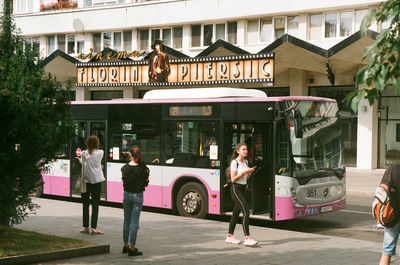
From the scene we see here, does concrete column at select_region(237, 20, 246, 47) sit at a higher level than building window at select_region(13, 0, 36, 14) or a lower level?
lower

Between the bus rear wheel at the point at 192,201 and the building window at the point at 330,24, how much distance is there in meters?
17.6

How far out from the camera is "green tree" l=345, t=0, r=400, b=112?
4590 millimetres

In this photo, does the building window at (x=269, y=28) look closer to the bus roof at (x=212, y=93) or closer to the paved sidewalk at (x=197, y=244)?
the bus roof at (x=212, y=93)

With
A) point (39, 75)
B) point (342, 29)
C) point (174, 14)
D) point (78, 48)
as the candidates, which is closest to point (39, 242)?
point (39, 75)

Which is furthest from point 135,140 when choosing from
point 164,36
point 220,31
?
point 164,36

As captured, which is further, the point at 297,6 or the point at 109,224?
the point at 297,6

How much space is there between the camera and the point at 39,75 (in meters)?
8.62

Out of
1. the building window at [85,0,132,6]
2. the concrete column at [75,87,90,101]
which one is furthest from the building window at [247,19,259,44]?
the concrete column at [75,87,90,101]

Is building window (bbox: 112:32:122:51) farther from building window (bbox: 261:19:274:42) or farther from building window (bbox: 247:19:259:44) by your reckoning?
building window (bbox: 261:19:274:42)

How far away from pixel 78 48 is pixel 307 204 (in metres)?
28.0

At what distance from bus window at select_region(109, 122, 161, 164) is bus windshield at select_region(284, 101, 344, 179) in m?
3.41

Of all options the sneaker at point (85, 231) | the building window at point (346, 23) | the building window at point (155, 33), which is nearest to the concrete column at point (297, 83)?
the building window at point (346, 23)

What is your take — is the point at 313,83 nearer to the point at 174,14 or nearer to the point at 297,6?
the point at 297,6

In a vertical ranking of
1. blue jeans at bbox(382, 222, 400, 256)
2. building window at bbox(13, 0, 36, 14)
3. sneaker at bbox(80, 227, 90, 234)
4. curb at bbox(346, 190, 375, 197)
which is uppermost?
building window at bbox(13, 0, 36, 14)
